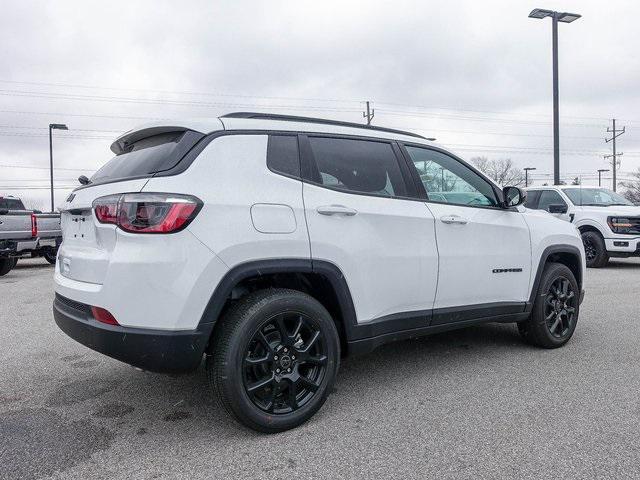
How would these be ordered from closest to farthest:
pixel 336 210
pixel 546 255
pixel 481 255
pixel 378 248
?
pixel 336 210 → pixel 378 248 → pixel 481 255 → pixel 546 255

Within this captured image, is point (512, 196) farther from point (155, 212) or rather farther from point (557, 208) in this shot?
point (557, 208)

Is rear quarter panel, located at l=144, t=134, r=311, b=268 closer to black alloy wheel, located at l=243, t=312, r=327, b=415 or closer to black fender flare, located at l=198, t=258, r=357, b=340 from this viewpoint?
black fender flare, located at l=198, t=258, r=357, b=340

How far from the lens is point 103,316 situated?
2779mm

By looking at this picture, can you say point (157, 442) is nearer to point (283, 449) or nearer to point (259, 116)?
point (283, 449)

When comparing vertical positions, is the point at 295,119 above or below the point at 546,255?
above

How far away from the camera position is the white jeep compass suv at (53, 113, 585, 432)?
8.89 feet

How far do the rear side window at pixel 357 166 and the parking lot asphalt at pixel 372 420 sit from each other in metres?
1.42

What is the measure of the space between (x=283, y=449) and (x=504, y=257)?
2398 millimetres

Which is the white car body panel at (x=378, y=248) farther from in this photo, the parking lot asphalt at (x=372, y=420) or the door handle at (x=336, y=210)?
the parking lot asphalt at (x=372, y=420)

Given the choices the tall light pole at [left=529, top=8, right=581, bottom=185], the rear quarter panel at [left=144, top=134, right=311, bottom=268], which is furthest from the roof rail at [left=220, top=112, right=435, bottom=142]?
the tall light pole at [left=529, top=8, right=581, bottom=185]

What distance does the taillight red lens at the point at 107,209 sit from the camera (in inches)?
110

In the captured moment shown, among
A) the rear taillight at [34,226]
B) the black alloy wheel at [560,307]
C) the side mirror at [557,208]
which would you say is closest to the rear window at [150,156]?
the black alloy wheel at [560,307]

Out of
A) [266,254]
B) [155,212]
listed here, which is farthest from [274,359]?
[155,212]

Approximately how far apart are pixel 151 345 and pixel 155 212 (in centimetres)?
68
